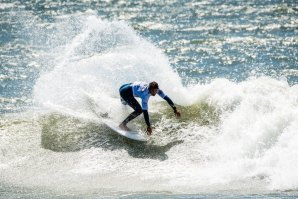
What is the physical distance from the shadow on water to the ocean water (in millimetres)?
35

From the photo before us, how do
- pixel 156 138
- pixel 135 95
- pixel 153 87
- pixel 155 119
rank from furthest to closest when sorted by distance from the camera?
pixel 155 119 < pixel 156 138 < pixel 135 95 < pixel 153 87

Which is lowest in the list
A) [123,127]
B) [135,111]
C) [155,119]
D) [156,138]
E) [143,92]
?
[156,138]

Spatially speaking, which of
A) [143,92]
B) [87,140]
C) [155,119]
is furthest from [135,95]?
[87,140]

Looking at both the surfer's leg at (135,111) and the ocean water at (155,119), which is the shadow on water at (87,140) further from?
the surfer's leg at (135,111)

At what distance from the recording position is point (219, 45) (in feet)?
97.7

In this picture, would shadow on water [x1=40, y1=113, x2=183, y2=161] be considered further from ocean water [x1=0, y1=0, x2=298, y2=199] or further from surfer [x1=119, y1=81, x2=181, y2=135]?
surfer [x1=119, y1=81, x2=181, y2=135]

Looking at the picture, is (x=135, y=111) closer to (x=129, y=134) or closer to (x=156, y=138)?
(x=129, y=134)

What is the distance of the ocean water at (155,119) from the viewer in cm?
1602

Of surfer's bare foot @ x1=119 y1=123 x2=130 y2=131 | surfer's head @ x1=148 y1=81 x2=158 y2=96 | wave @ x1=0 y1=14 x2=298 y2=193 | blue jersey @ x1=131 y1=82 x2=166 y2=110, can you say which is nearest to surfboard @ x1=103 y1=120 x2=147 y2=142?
surfer's bare foot @ x1=119 y1=123 x2=130 y2=131

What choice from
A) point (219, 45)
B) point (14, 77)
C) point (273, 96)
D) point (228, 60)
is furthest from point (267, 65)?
point (14, 77)

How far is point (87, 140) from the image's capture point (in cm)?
1867

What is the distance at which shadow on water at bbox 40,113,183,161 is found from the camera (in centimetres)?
1802

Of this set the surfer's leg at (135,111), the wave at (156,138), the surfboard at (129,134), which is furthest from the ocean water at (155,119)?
the surfer's leg at (135,111)

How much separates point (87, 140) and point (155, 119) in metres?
2.29
